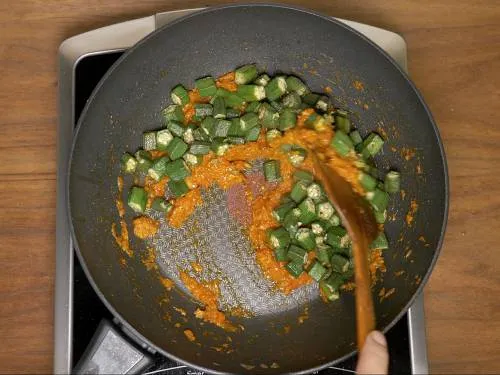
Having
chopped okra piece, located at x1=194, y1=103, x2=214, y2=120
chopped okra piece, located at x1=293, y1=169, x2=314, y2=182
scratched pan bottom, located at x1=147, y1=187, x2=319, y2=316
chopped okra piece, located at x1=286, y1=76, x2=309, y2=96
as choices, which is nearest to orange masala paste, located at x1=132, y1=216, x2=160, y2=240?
scratched pan bottom, located at x1=147, y1=187, x2=319, y2=316

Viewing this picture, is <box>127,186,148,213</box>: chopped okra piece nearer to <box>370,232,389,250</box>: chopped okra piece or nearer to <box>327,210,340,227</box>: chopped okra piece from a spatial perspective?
<box>327,210,340,227</box>: chopped okra piece

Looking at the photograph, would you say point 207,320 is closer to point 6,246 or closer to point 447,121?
point 6,246

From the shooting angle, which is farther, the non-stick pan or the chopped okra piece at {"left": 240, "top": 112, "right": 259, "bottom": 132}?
the chopped okra piece at {"left": 240, "top": 112, "right": 259, "bottom": 132}

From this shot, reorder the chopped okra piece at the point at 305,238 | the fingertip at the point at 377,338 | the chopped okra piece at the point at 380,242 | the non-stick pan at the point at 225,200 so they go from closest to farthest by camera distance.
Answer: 1. the fingertip at the point at 377,338
2. the non-stick pan at the point at 225,200
3. the chopped okra piece at the point at 380,242
4. the chopped okra piece at the point at 305,238

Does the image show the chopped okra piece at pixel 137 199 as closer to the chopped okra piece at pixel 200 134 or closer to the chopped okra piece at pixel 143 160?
the chopped okra piece at pixel 143 160

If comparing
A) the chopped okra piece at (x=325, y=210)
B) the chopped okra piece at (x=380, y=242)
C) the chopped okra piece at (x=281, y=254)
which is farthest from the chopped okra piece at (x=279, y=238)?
the chopped okra piece at (x=380, y=242)
